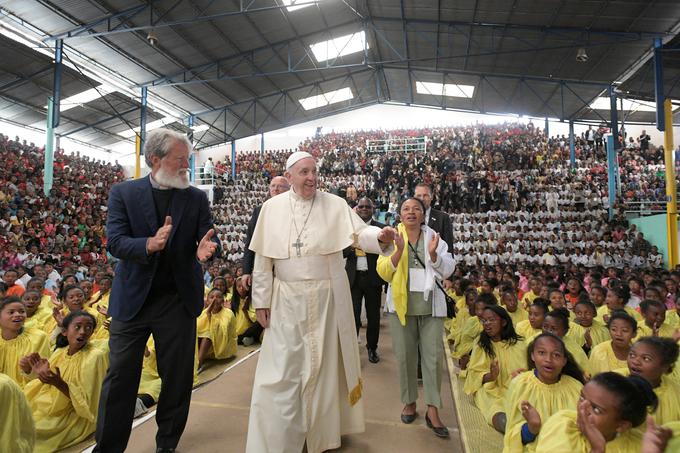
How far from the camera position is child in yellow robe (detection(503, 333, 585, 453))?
2.54 m

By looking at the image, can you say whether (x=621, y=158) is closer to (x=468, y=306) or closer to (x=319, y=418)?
(x=468, y=306)

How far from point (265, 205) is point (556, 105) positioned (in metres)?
19.8

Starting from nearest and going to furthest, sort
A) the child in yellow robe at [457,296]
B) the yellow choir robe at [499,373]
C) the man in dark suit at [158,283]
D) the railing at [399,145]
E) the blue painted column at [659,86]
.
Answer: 1. the man in dark suit at [158,283]
2. the yellow choir robe at [499,373]
3. the child in yellow robe at [457,296]
4. the blue painted column at [659,86]
5. the railing at [399,145]

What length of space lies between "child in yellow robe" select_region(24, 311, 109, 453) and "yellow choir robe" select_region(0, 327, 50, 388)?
252mm

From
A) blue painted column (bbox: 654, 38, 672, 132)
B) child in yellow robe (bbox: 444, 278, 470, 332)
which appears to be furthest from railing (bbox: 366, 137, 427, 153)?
child in yellow robe (bbox: 444, 278, 470, 332)

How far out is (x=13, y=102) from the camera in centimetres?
1591

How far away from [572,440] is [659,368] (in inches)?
34.5

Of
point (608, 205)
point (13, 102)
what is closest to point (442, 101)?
point (608, 205)

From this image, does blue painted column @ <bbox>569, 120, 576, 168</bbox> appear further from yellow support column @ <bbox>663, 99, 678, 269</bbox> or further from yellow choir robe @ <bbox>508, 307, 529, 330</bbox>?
yellow choir robe @ <bbox>508, 307, 529, 330</bbox>

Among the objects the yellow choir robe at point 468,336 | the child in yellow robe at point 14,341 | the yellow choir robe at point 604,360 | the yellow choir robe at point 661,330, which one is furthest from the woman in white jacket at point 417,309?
the child in yellow robe at point 14,341

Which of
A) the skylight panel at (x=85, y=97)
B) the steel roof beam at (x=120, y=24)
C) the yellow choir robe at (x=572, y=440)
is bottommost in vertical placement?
the yellow choir robe at (x=572, y=440)

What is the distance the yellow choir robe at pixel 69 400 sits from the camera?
9.84ft

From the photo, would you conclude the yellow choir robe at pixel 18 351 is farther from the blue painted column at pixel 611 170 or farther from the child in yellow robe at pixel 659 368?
the blue painted column at pixel 611 170

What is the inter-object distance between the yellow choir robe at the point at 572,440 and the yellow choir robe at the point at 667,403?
606mm
